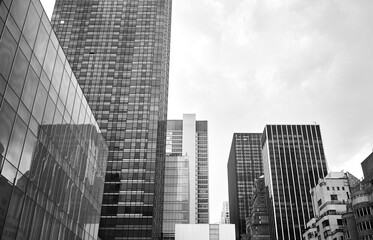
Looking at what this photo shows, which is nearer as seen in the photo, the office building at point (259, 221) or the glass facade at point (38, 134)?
the glass facade at point (38, 134)

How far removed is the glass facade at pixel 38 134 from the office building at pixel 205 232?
342 feet

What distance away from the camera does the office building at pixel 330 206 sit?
315ft

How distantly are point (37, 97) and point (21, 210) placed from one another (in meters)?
8.20

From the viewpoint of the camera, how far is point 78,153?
3716 centimetres

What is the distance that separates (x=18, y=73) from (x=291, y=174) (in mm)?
176732

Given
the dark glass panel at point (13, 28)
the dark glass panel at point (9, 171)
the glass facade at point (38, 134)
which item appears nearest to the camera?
the dark glass panel at point (9, 171)

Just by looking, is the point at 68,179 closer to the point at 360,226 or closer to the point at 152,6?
the point at 360,226

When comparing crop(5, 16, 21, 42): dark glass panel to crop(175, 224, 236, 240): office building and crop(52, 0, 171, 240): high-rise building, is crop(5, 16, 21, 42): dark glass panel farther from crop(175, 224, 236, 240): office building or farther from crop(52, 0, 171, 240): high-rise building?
crop(175, 224, 236, 240): office building

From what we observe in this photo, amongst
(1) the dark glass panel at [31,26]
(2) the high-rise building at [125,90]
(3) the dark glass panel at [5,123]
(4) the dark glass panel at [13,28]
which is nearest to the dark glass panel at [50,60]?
(1) the dark glass panel at [31,26]

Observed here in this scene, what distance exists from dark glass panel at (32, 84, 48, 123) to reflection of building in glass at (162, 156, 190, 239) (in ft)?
428

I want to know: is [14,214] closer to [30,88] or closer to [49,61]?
[30,88]

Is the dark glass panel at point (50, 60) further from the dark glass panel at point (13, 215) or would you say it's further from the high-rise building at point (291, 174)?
the high-rise building at point (291, 174)

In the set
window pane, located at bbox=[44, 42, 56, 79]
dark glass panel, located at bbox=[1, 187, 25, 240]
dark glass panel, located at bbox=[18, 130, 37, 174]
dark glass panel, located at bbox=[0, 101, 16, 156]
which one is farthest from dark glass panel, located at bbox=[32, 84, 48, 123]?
dark glass panel, located at bbox=[1, 187, 25, 240]

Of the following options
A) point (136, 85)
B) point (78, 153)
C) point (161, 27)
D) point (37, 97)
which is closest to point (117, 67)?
point (136, 85)
